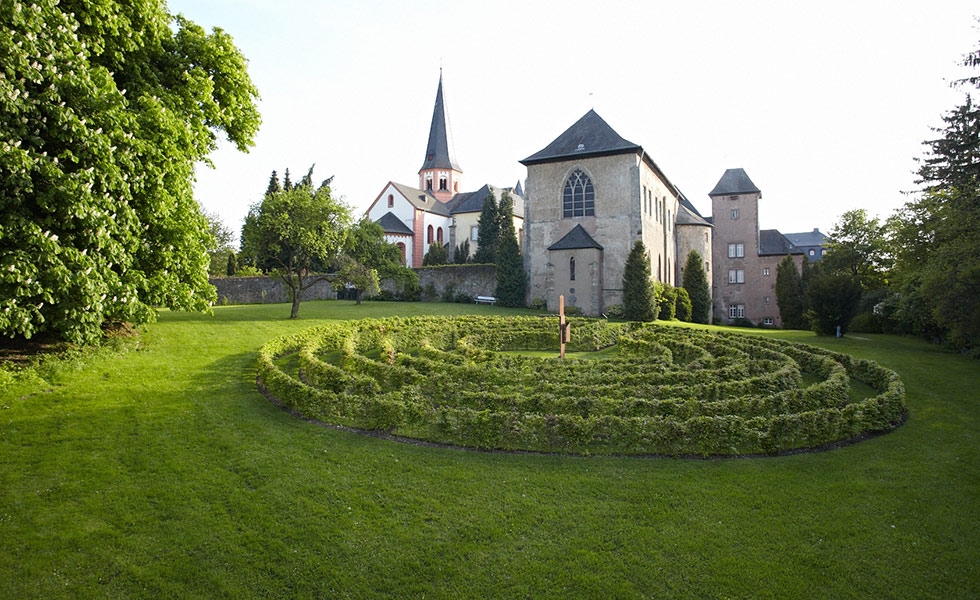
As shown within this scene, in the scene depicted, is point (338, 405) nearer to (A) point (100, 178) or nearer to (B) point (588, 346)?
(A) point (100, 178)

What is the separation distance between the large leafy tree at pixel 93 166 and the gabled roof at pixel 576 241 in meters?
26.0

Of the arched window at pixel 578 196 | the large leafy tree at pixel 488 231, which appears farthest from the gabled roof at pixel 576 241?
the large leafy tree at pixel 488 231

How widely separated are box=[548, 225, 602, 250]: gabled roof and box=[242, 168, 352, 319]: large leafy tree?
16.0 m

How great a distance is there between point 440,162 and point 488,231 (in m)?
25.3

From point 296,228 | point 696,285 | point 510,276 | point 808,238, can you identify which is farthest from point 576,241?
point 808,238

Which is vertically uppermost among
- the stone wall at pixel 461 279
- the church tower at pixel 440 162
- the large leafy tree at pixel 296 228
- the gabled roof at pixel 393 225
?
the church tower at pixel 440 162

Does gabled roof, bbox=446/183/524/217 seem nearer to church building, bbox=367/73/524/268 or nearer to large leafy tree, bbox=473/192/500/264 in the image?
church building, bbox=367/73/524/268

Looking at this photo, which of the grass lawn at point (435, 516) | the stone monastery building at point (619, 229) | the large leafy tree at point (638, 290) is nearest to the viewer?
the grass lawn at point (435, 516)

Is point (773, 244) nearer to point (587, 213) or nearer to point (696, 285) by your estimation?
point (696, 285)

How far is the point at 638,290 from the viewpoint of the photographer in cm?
3378

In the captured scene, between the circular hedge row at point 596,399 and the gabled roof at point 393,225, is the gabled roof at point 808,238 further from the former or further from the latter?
the circular hedge row at point 596,399

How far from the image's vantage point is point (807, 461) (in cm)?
927

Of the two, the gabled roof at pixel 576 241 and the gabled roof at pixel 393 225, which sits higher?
the gabled roof at pixel 393 225

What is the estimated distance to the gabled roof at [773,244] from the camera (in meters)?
53.0
